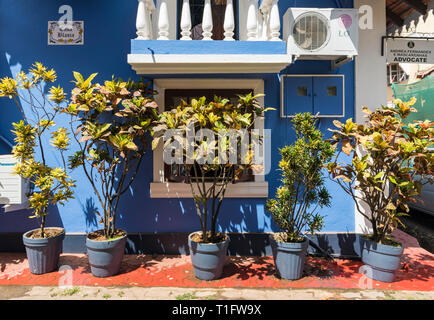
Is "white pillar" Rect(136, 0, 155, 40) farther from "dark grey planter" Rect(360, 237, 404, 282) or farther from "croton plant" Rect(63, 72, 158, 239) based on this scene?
"dark grey planter" Rect(360, 237, 404, 282)

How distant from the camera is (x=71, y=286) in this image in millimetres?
3695

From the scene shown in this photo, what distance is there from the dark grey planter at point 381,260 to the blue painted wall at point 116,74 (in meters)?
0.83

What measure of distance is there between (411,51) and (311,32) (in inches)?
77.4

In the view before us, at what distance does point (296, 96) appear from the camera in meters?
4.61

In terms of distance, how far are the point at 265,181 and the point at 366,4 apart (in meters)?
3.33

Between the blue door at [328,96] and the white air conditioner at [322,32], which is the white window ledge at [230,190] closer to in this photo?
the blue door at [328,96]

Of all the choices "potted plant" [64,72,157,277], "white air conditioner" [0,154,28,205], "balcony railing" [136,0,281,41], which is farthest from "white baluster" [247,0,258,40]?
"white air conditioner" [0,154,28,205]

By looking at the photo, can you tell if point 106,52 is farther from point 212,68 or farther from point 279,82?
point 279,82

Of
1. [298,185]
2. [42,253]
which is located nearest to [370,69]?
[298,185]

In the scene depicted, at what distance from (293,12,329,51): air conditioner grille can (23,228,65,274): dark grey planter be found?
4579mm

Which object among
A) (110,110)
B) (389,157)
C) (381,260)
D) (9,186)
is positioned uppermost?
(110,110)

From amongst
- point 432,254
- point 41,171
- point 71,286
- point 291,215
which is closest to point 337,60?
point 291,215

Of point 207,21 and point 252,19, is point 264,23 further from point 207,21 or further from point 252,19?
point 207,21

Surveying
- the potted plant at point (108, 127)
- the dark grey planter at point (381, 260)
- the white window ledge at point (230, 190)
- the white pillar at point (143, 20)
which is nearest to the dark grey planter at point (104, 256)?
the potted plant at point (108, 127)
